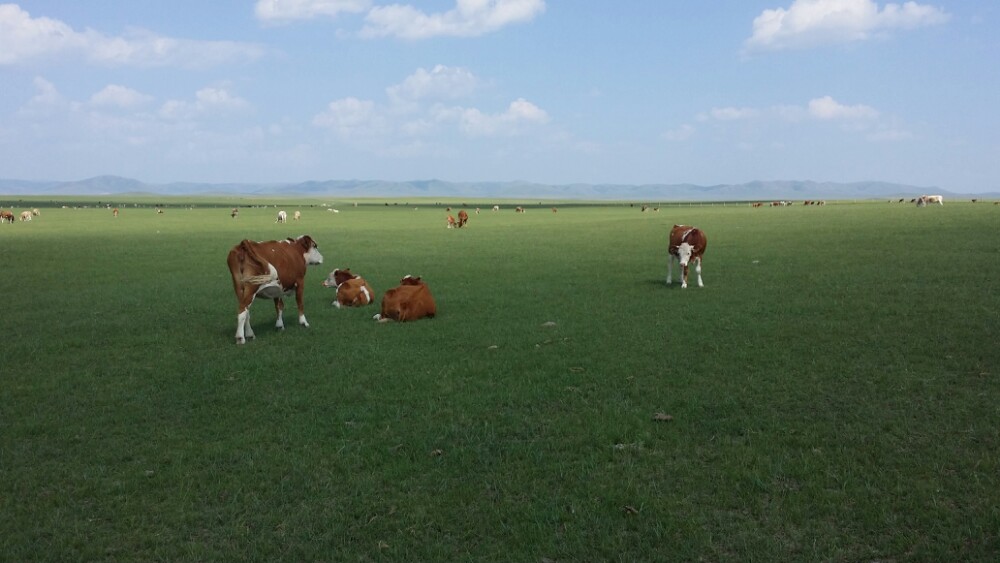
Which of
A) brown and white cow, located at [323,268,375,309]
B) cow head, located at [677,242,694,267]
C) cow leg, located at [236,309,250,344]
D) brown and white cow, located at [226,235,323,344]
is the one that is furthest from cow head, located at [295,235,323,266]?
cow head, located at [677,242,694,267]

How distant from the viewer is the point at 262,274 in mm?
11734

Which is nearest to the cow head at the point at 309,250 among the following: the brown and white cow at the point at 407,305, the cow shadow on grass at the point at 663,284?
the brown and white cow at the point at 407,305

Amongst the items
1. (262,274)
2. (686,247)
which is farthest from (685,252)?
(262,274)

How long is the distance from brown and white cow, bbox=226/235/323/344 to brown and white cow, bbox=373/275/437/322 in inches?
63.6

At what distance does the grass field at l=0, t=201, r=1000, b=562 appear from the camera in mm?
5074

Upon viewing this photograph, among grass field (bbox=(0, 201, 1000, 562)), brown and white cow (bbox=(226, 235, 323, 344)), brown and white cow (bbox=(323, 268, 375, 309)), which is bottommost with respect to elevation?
grass field (bbox=(0, 201, 1000, 562))

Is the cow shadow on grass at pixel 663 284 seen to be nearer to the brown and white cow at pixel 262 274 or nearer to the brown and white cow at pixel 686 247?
the brown and white cow at pixel 686 247

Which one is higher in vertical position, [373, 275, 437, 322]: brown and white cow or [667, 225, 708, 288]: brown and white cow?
[667, 225, 708, 288]: brown and white cow

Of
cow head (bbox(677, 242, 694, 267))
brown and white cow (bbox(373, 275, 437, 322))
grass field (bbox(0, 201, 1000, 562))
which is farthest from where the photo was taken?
cow head (bbox(677, 242, 694, 267))

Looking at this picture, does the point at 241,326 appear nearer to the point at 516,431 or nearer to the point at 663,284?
the point at 516,431

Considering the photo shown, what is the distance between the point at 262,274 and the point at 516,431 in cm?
664

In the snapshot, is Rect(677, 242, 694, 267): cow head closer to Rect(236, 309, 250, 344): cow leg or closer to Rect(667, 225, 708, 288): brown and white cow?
Rect(667, 225, 708, 288): brown and white cow

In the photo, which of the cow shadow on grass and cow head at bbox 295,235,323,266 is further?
the cow shadow on grass

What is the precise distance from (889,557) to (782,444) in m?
1.91
